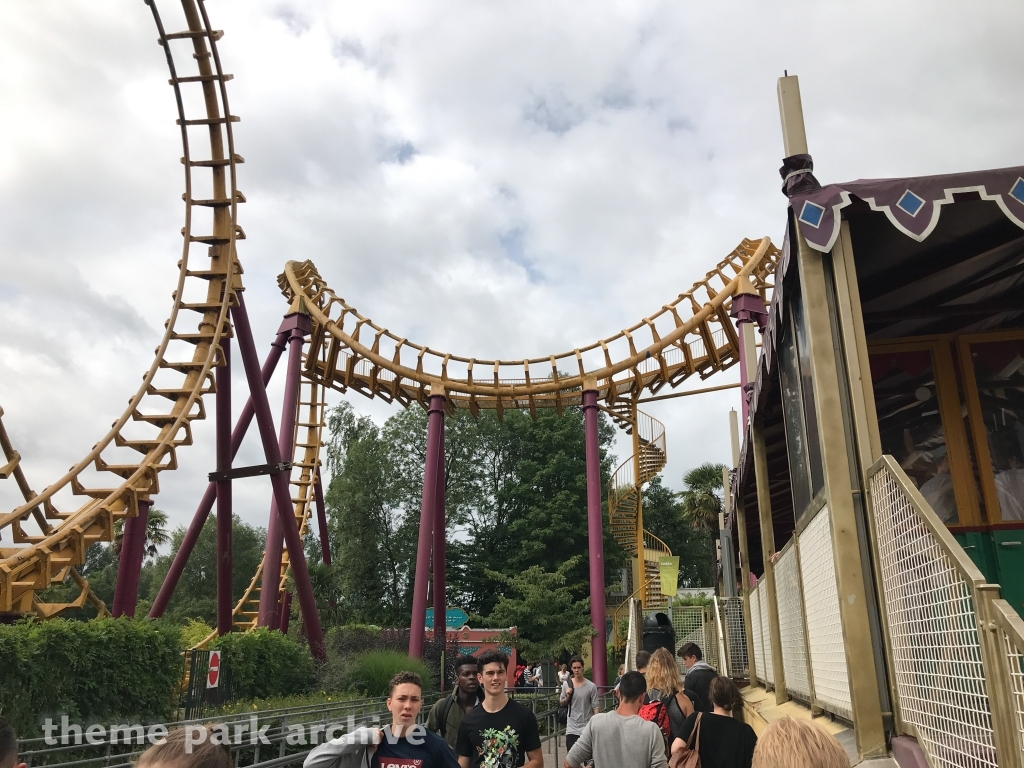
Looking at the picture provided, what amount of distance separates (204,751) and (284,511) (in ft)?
47.0

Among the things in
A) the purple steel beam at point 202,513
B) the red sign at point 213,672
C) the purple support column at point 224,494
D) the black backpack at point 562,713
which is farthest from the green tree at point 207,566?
the black backpack at point 562,713

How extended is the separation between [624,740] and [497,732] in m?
0.60

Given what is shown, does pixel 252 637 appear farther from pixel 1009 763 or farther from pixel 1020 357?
pixel 1009 763

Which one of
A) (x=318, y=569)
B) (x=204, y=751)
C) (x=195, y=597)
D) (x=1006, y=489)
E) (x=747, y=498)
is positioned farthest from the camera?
(x=195, y=597)

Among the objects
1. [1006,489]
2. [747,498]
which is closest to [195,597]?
[747,498]

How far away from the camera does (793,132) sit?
4082 mm

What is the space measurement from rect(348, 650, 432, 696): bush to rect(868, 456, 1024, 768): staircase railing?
11669mm

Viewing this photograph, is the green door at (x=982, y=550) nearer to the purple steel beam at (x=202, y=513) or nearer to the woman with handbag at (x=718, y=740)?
the woman with handbag at (x=718, y=740)

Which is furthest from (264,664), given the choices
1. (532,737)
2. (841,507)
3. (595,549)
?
(841,507)

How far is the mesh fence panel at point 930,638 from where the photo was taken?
2420 millimetres

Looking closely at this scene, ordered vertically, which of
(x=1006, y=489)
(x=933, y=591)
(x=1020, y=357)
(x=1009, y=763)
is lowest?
(x=1009, y=763)

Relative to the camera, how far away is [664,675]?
17.1ft

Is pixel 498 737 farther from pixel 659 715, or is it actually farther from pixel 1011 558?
pixel 1011 558

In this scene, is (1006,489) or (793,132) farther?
(1006,489)
